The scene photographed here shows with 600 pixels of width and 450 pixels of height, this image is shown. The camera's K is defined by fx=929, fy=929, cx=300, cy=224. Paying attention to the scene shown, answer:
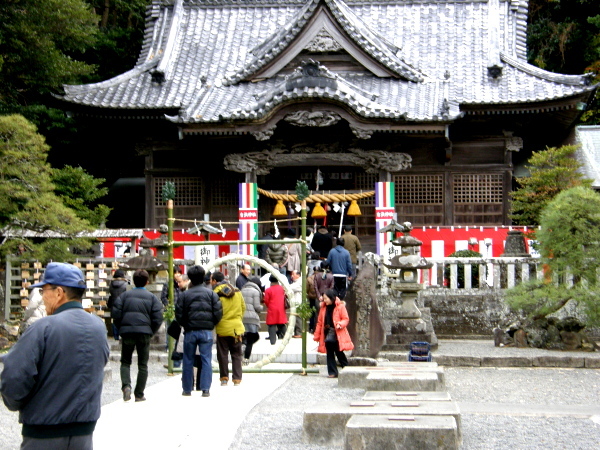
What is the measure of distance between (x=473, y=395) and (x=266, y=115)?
11.2 m

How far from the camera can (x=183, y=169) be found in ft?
76.4

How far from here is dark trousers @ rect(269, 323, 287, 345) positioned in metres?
15.2

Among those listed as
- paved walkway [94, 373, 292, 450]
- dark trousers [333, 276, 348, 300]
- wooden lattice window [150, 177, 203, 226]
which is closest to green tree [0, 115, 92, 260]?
dark trousers [333, 276, 348, 300]

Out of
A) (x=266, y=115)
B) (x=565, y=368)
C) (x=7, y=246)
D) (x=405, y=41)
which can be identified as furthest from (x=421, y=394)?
(x=405, y=41)

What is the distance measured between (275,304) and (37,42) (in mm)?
10980

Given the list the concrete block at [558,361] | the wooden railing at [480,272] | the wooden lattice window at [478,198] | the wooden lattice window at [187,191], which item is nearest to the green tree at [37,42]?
the wooden lattice window at [187,191]

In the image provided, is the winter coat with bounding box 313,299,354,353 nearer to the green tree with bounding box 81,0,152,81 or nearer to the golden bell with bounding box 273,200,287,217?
the golden bell with bounding box 273,200,287,217

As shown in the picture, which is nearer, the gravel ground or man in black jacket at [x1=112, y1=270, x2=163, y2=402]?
the gravel ground

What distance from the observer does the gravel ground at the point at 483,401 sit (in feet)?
25.7

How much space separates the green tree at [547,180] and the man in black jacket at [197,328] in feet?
33.5

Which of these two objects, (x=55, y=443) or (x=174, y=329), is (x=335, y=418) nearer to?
(x=55, y=443)

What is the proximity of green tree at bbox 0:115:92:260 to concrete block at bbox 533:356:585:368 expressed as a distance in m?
7.75

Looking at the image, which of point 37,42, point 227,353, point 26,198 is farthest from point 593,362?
point 37,42

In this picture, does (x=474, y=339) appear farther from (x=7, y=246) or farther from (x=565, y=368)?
(x=7, y=246)
